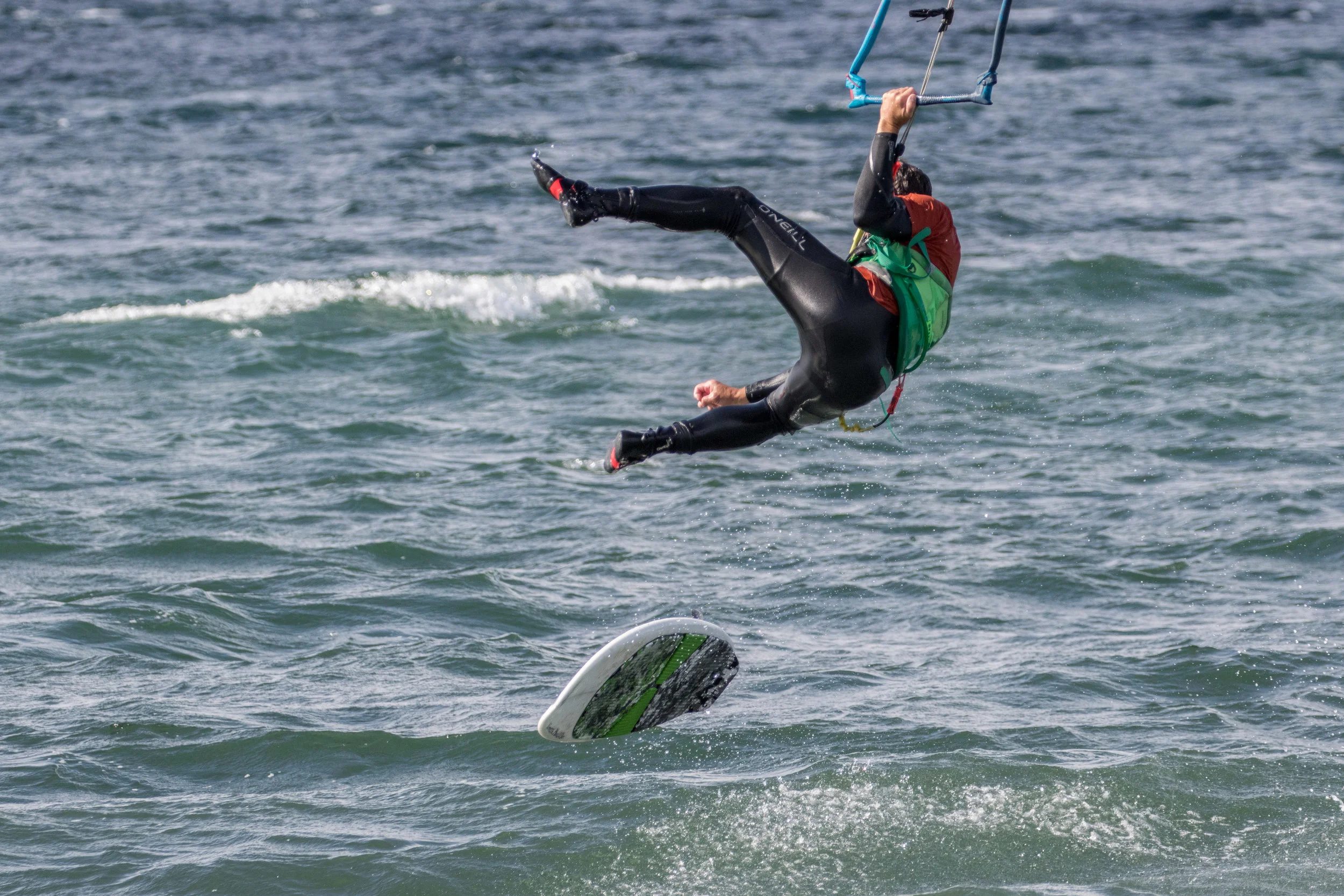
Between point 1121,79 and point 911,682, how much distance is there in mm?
28044

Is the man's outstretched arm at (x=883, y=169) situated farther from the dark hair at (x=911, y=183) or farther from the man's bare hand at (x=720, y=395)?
the man's bare hand at (x=720, y=395)

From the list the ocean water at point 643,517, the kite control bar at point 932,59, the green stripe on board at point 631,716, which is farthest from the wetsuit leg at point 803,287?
the ocean water at point 643,517

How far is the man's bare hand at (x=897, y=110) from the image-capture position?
8430mm

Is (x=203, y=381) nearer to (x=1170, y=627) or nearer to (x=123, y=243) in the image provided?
(x=123, y=243)

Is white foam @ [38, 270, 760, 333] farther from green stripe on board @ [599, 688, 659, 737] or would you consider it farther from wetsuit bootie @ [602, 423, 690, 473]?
wetsuit bootie @ [602, 423, 690, 473]

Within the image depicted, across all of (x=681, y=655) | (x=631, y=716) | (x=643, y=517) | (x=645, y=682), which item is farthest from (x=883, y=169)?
(x=643, y=517)

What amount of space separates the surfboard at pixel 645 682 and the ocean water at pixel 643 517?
668mm

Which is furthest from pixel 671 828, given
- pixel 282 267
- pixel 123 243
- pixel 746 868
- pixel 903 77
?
pixel 903 77

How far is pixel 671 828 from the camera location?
1048 cm

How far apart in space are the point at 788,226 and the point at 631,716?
11.1 feet

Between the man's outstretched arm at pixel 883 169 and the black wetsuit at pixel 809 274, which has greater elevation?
the man's outstretched arm at pixel 883 169

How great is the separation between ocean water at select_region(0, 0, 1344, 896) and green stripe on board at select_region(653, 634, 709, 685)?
973 mm

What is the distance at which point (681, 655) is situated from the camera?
10367 millimetres

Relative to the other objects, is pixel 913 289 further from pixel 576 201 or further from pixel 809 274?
pixel 576 201
